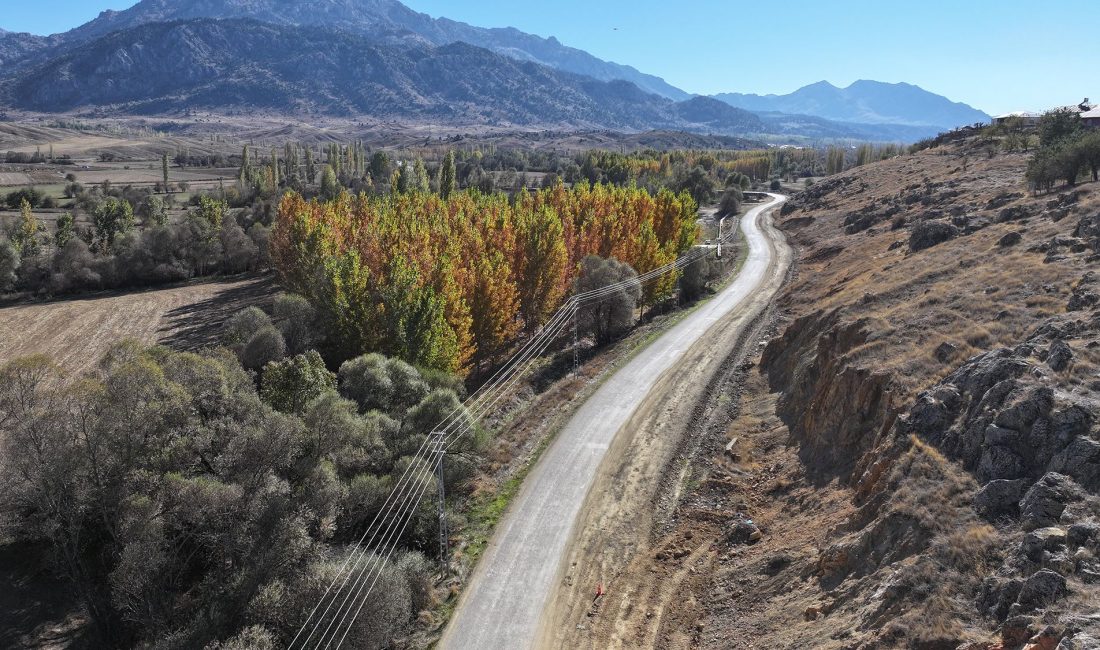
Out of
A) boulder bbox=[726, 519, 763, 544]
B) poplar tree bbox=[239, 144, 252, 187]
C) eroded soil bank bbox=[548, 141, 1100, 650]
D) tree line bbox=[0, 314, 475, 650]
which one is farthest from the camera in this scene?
poplar tree bbox=[239, 144, 252, 187]

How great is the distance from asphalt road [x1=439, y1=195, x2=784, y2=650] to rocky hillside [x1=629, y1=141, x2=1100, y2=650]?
19.5 ft

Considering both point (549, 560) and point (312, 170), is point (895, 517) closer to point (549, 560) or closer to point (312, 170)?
point (549, 560)

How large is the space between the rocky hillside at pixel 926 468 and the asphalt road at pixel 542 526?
19.5 feet

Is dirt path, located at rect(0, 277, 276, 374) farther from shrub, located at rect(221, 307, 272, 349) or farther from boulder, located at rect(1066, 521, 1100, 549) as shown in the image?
boulder, located at rect(1066, 521, 1100, 549)

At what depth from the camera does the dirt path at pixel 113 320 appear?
61.9 m

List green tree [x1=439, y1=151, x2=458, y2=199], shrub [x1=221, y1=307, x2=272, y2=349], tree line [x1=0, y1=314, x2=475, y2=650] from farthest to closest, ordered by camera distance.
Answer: green tree [x1=439, y1=151, x2=458, y2=199]
shrub [x1=221, y1=307, x2=272, y2=349]
tree line [x1=0, y1=314, x2=475, y2=650]

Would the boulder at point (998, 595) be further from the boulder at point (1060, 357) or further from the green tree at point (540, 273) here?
the green tree at point (540, 273)

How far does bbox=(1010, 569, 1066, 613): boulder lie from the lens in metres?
15.6

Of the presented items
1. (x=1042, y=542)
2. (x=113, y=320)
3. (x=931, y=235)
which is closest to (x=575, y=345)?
(x=931, y=235)

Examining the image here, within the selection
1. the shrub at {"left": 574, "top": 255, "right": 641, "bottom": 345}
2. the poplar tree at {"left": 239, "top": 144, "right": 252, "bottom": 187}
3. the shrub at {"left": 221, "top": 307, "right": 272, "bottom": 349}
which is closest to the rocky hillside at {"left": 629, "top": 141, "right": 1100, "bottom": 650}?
the shrub at {"left": 574, "top": 255, "right": 641, "bottom": 345}

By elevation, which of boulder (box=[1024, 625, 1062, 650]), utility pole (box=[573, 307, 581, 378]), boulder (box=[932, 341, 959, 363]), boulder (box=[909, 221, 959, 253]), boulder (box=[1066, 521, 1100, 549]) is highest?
boulder (box=[909, 221, 959, 253])

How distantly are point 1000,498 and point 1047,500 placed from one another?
1.56 meters

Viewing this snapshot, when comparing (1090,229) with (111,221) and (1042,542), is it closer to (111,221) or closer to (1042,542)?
(1042,542)

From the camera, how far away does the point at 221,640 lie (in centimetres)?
2241
